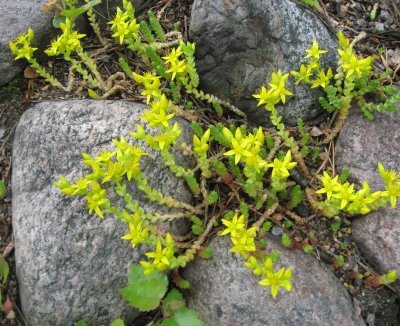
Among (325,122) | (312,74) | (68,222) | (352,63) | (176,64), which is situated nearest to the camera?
(68,222)

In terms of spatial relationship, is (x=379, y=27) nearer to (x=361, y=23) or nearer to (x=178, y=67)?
(x=361, y=23)

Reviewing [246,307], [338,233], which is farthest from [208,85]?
[246,307]

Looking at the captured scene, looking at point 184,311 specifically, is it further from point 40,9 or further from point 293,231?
point 40,9

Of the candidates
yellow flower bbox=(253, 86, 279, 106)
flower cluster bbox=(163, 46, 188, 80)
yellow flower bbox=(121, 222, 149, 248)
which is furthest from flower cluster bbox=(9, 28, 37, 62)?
yellow flower bbox=(253, 86, 279, 106)

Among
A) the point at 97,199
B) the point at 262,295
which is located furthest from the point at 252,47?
the point at 262,295

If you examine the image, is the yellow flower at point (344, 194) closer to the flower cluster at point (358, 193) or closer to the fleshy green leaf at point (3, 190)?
the flower cluster at point (358, 193)

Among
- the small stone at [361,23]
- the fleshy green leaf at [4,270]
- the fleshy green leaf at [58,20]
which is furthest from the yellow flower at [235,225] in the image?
the small stone at [361,23]
